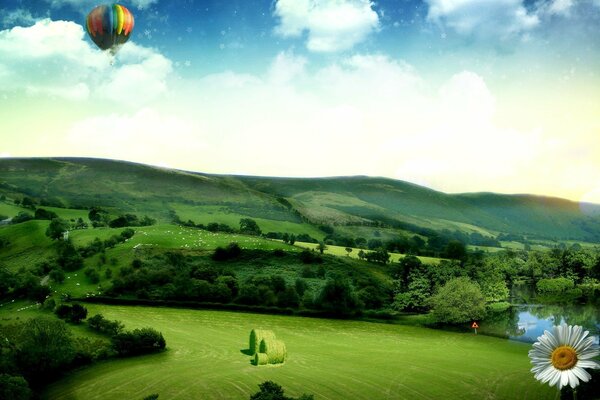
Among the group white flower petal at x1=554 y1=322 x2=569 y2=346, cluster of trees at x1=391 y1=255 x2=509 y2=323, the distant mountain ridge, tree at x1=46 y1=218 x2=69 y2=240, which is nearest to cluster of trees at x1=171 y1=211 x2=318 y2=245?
the distant mountain ridge

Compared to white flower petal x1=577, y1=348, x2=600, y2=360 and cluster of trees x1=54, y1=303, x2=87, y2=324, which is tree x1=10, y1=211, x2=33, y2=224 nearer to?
cluster of trees x1=54, y1=303, x2=87, y2=324

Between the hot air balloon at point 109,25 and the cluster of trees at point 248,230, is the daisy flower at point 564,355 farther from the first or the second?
the cluster of trees at point 248,230

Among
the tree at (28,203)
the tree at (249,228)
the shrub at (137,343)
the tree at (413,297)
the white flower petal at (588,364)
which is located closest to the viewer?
the white flower petal at (588,364)

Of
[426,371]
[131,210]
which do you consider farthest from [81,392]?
[131,210]

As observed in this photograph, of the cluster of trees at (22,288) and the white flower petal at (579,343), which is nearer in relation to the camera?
the white flower petal at (579,343)

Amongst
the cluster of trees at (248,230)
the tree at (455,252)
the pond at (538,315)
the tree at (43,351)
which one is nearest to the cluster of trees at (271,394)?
the tree at (43,351)

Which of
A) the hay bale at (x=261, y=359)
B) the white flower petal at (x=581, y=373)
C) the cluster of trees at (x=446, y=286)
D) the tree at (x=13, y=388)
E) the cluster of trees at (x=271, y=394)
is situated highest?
the white flower petal at (x=581, y=373)

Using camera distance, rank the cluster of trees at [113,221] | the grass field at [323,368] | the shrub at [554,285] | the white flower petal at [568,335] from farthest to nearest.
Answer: the cluster of trees at [113,221], the shrub at [554,285], the grass field at [323,368], the white flower petal at [568,335]

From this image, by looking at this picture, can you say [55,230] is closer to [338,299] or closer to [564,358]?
[338,299]
